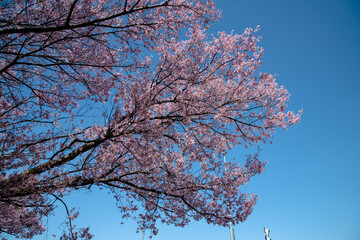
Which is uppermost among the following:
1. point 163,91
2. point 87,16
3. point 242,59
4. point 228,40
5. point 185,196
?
point 228,40

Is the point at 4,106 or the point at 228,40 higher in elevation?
the point at 228,40

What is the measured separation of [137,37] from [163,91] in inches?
59.3

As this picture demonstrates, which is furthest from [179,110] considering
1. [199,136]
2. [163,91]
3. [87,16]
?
[87,16]

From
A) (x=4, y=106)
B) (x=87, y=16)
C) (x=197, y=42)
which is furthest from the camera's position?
(x=4, y=106)

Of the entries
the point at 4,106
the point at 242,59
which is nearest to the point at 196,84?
the point at 242,59

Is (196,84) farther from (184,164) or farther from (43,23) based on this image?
(43,23)

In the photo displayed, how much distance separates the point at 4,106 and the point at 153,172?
4822 millimetres

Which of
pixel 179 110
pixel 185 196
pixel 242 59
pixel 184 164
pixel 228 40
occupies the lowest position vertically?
pixel 185 196

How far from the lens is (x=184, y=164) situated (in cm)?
661

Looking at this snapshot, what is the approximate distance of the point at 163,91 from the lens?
5.92 meters

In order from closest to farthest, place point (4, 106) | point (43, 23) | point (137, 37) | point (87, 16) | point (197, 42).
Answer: point (43, 23)
point (87, 16)
point (137, 37)
point (197, 42)
point (4, 106)

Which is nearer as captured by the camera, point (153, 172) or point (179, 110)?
point (179, 110)

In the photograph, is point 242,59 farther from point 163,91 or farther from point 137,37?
point 137,37

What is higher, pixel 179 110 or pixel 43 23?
pixel 43 23
